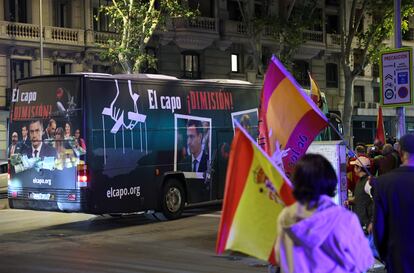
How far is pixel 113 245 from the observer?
11.2 metres

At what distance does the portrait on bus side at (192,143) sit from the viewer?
1482 cm

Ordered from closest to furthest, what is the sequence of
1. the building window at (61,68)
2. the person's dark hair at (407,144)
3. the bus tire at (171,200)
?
the person's dark hair at (407,144) < the bus tire at (171,200) < the building window at (61,68)

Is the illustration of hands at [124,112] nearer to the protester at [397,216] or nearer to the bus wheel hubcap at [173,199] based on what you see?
the bus wheel hubcap at [173,199]

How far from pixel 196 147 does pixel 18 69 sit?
18.7 m

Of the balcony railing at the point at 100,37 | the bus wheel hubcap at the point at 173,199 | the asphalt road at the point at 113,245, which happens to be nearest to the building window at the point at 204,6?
the balcony railing at the point at 100,37

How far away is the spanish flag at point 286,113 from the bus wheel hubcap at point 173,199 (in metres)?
9.00

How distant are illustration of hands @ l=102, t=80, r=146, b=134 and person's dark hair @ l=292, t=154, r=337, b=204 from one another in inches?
395

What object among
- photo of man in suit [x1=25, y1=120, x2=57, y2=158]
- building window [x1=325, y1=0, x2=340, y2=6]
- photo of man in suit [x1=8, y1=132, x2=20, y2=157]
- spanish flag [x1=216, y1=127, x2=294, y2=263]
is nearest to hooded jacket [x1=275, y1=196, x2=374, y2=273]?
spanish flag [x1=216, y1=127, x2=294, y2=263]

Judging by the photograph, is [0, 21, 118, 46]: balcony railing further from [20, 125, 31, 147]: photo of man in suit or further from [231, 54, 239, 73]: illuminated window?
[20, 125, 31, 147]: photo of man in suit

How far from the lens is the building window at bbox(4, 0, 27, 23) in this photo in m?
30.8

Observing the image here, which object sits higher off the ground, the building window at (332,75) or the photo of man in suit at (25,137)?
the building window at (332,75)

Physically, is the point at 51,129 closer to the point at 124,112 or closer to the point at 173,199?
the point at 124,112

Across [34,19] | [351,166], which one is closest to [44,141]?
[351,166]

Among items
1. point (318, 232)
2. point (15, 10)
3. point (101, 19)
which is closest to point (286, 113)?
point (318, 232)
